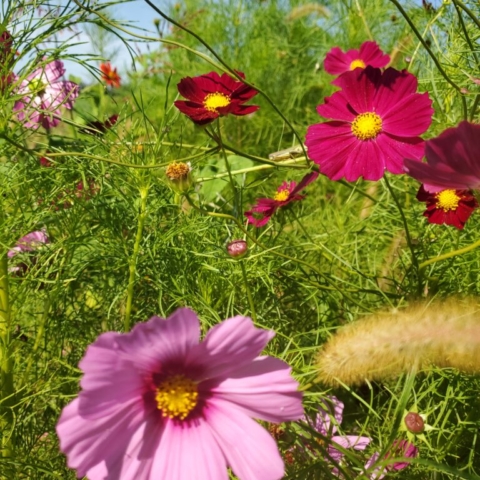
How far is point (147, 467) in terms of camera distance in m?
0.44

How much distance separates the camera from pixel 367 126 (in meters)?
0.73

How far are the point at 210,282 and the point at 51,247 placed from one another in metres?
0.21

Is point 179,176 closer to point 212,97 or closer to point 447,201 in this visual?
point 212,97

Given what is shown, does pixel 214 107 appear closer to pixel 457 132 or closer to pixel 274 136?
pixel 457 132

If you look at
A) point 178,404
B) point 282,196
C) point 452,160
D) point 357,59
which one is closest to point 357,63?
point 357,59

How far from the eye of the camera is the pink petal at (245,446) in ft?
1.38

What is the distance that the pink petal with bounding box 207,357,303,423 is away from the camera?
0.42 m

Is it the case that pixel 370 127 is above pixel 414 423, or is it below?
above

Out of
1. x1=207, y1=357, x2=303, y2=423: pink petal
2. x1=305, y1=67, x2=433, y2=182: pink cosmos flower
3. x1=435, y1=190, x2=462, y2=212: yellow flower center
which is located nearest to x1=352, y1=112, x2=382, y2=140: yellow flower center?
x1=305, y1=67, x2=433, y2=182: pink cosmos flower

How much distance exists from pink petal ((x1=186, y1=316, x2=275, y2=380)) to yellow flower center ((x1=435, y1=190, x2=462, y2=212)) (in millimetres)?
437

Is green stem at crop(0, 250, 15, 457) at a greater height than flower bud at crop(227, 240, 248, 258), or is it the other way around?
flower bud at crop(227, 240, 248, 258)

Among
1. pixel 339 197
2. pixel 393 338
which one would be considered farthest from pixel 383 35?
pixel 393 338

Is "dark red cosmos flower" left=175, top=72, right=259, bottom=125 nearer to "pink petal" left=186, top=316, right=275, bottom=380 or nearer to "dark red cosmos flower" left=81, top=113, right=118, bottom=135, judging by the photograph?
"dark red cosmos flower" left=81, top=113, right=118, bottom=135

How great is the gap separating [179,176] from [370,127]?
0.75 feet
